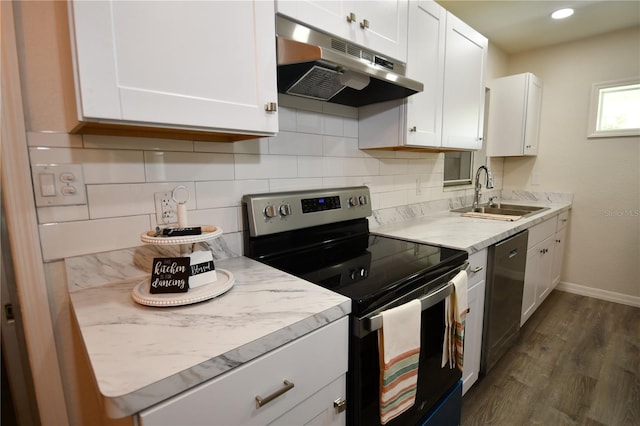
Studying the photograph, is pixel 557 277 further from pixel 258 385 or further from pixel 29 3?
pixel 29 3

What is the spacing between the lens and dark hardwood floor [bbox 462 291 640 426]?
5.41 ft

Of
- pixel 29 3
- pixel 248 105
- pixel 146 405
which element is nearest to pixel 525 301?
pixel 248 105

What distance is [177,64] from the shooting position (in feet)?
2.78

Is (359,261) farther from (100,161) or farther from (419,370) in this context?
(100,161)

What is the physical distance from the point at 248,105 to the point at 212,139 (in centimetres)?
29

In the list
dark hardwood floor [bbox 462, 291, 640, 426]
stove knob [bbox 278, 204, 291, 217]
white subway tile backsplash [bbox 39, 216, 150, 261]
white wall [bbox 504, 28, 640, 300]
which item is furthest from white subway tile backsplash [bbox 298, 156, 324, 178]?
white wall [bbox 504, 28, 640, 300]

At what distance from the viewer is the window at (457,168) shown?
9.02ft

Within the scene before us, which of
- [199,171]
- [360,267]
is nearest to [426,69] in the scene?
[360,267]

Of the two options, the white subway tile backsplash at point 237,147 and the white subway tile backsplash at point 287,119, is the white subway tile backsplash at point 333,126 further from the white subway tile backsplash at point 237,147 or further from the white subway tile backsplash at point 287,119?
the white subway tile backsplash at point 237,147

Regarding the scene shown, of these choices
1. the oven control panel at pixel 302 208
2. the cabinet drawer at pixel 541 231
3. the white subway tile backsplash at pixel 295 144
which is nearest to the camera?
the oven control panel at pixel 302 208

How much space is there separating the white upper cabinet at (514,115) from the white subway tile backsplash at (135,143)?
3047 millimetres

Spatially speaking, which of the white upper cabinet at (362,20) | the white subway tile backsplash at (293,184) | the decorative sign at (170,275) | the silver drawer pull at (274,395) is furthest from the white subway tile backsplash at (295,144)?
the silver drawer pull at (274,395)

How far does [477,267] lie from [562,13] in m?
2.23

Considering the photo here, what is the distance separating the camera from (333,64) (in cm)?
111
